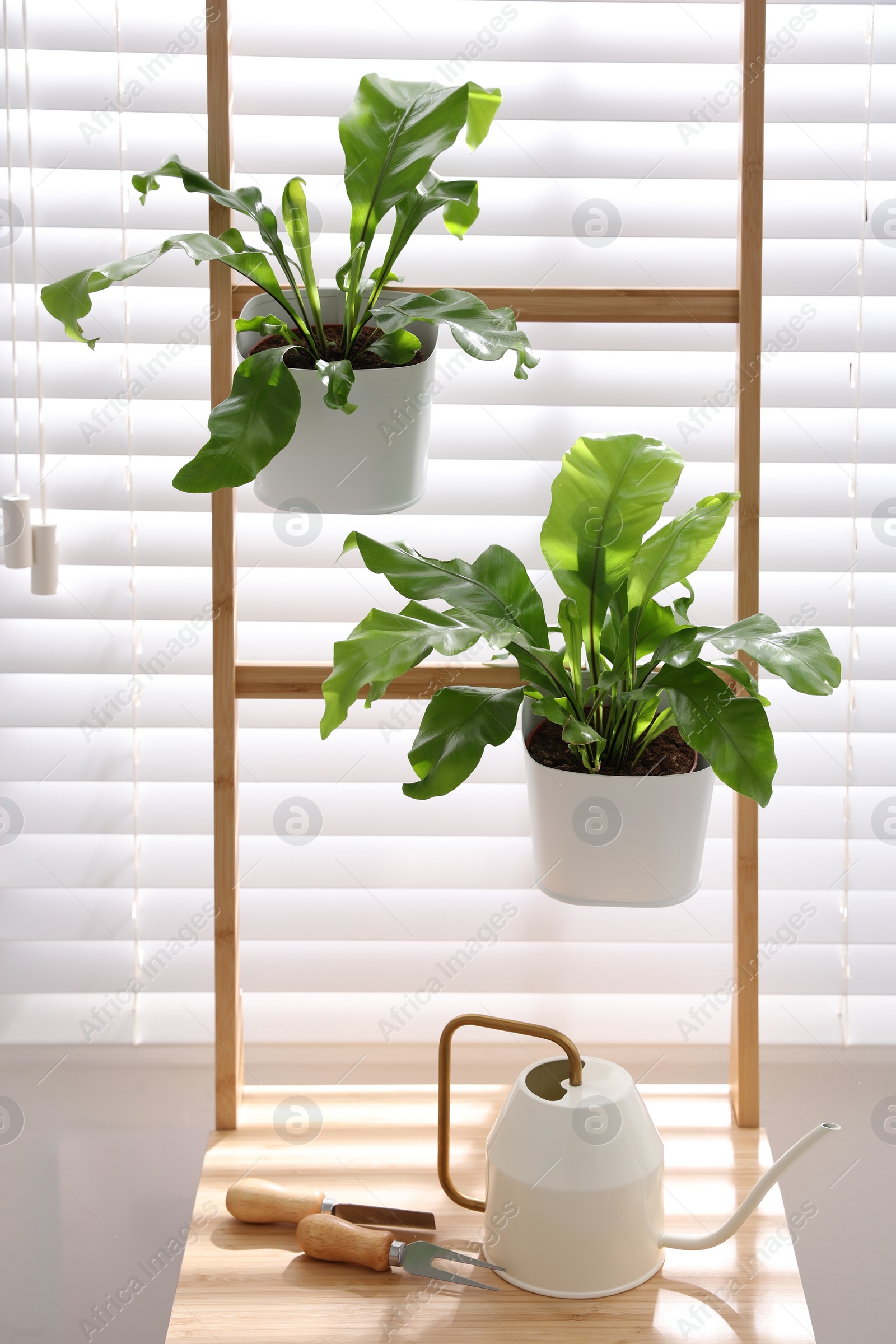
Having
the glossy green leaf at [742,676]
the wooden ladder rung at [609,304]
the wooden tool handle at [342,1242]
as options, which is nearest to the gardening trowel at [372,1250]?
the wooden tool handle at [342,1242]

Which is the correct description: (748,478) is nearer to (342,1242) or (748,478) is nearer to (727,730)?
(727,730)

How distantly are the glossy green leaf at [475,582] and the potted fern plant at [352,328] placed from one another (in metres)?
0.07

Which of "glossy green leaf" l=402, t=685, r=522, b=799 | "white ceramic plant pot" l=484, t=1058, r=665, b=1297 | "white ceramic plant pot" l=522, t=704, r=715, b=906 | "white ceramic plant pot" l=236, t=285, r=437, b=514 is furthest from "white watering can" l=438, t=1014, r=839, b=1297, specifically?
"white ceramic plant pot" l=236, t=285, r=437, b=514

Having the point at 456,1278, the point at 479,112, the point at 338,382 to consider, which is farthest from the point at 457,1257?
the point at 479,112

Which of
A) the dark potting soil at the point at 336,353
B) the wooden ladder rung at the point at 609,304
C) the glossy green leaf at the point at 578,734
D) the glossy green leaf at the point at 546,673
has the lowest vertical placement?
the glossy green leaf at the point at 578,734

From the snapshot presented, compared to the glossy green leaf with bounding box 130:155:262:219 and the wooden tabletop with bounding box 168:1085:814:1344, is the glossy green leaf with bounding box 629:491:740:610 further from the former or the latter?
the wooden tabletop with bounding box 168:1085:814:1344

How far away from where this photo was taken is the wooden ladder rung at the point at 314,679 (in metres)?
1.06

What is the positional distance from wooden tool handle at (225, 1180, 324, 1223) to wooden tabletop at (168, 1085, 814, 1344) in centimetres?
2

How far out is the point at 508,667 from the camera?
1.01 metres

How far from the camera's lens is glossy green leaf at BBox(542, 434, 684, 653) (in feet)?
2.79

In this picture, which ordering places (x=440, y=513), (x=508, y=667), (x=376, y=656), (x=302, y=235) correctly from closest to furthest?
1. (x=376, y=656)
2. (x=302, y=235)
3. (x=508, y=667)
4. (x=440, y=513)

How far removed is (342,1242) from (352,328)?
83 cm

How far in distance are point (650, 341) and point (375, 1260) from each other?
103 cm

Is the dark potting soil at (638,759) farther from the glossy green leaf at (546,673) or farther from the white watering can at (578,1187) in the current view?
the white watering can at (578,1187)
